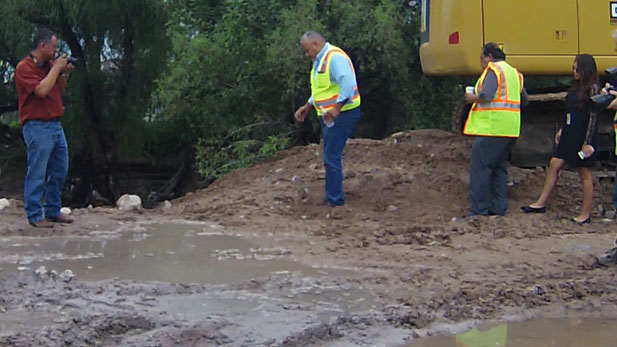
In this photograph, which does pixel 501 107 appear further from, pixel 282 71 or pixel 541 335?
pixel 282 71

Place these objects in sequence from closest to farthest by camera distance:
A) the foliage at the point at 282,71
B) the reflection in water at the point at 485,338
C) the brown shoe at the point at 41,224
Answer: the reflection in water at the point at 485,338 < the brown shoe at the point at 41,224 < the foliage at the point at 282,71

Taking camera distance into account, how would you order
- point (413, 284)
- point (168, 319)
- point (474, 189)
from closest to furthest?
point (168, 319)
point (413, 284)
point (474, 189)

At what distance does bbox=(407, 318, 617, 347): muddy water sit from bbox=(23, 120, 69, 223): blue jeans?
421 centimetres

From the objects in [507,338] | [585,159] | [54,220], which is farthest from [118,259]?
[585,159]

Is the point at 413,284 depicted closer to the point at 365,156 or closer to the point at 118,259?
the point at 118,259

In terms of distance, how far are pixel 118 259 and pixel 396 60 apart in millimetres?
7061

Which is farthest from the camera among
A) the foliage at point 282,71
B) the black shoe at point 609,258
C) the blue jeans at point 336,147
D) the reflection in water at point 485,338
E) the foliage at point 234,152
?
the foliage at point 282,71

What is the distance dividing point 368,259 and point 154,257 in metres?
1.62

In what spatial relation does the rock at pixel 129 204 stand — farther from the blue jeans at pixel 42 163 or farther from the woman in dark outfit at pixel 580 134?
the woman in dark outfit at pixel 580 134

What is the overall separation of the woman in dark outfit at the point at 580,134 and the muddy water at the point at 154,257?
10.2 ft

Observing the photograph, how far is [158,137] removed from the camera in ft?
47.2

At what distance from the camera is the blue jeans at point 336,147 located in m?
8.73

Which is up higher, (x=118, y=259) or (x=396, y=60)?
(x=396, y=60)

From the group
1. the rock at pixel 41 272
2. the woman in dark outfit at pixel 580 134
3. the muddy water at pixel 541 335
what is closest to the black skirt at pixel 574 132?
the woman in dark outfit at pixel 580 134
